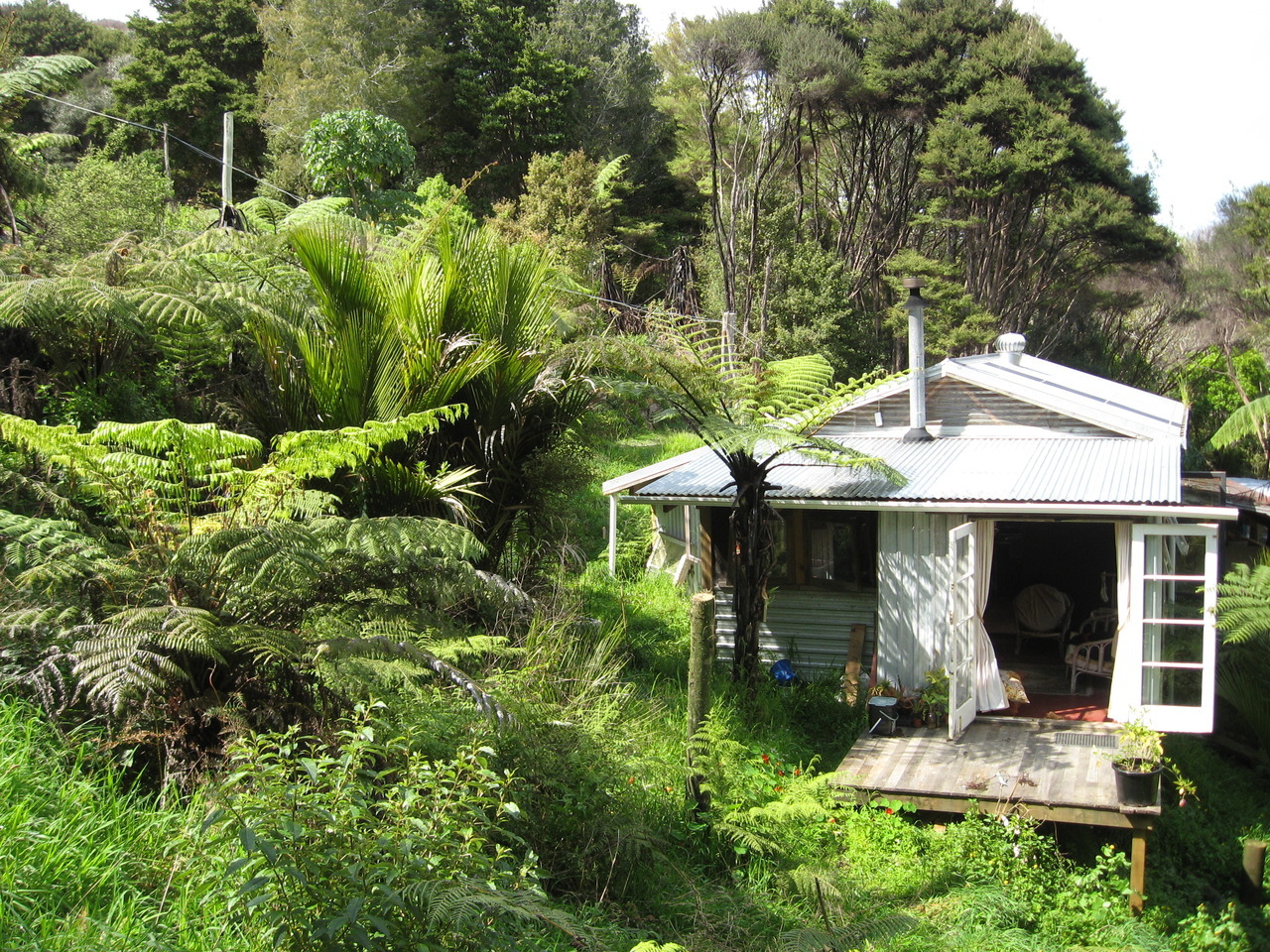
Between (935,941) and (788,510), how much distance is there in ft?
16.8

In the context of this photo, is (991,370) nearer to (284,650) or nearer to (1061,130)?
(284,650)

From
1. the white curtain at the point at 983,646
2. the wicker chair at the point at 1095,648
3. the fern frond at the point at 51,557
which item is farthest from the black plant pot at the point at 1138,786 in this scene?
the fern frond at the point at 51,557

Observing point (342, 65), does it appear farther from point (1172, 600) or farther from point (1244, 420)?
point (1172, 600)

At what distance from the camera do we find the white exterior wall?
9.51 meters

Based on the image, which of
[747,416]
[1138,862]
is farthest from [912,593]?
[1138,862]

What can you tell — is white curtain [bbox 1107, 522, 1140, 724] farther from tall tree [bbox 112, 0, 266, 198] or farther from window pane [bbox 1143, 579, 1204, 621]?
tall tree [bbox 112, 0, 266, 198]

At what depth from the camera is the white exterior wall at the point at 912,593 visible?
951 centimetres

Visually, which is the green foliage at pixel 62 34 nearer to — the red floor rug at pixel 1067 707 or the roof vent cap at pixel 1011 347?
the roof vent cap at pixel 1011 347

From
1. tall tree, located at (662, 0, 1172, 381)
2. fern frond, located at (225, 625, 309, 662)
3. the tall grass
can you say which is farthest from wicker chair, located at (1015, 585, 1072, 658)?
tall tree, located at (662, 0, 1172, 381)

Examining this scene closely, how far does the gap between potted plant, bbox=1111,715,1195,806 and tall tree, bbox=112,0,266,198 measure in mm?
27677

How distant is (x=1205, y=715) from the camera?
27.5 ft

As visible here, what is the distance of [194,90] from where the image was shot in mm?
28922

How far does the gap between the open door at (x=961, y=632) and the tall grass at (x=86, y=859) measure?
646 cm

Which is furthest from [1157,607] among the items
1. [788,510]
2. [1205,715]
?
[788,510]
